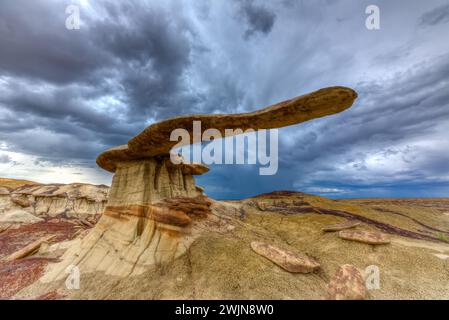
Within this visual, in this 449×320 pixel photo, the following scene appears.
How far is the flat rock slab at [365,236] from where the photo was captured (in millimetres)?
7209

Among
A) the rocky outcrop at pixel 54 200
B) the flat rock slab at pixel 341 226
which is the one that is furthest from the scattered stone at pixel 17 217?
the flat rock slab at pixel 341 226

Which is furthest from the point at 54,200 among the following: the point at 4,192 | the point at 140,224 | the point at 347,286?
the point at 347,286

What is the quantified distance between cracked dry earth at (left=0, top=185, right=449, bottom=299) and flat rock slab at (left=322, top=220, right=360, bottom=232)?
168 millimetres

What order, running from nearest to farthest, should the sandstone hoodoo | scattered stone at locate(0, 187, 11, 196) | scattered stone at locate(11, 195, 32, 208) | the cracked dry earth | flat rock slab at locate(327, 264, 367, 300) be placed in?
flat rock slab at locate(327, 264, 367, 300) < the cracked dry earth < the sandstone hoodoo < scattered stone at locate(11, 195, 32, 208) < scattered stone at locate(0, 187, 11, 196)

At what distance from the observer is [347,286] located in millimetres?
5281

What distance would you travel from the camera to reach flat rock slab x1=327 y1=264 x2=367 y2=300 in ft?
16.6

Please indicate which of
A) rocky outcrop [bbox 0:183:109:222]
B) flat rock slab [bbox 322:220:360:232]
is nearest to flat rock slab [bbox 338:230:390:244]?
flat rock slab [bbox 322:220:360:232]

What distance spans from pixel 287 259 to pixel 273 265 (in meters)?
0.53

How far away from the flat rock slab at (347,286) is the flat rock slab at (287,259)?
2.85ft

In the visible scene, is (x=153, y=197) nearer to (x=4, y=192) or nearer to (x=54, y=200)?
(x=54, y=200)

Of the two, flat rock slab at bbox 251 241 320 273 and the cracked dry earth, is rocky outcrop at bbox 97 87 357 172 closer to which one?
flat rock slab at bbox 251 241 320 273

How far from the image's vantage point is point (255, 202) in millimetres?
15727

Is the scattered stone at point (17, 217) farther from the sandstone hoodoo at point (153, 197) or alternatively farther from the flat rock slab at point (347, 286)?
the flat rock slab at point (347, 286)

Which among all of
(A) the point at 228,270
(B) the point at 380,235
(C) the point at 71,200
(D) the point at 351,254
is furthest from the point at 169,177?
(C) the point at 71,200
